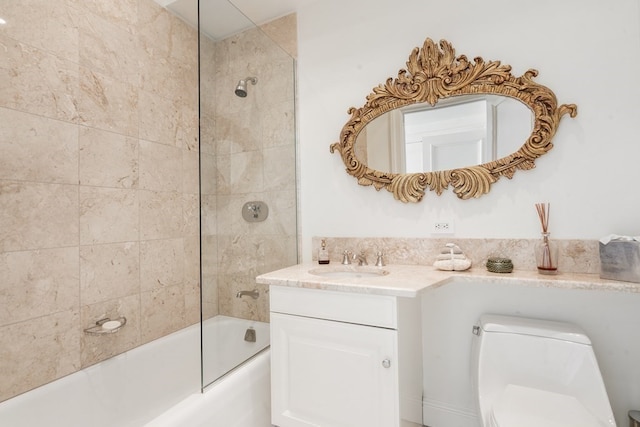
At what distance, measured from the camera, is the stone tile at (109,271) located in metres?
1.56

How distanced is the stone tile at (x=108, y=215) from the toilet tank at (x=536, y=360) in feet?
6.34

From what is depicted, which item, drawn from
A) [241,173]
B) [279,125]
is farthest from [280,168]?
[241,173]

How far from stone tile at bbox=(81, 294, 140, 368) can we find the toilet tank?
1813 mm

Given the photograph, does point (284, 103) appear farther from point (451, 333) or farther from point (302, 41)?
point (451, 333)

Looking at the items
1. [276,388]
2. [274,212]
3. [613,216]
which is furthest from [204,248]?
[613,216]

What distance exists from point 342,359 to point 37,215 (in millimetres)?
1491

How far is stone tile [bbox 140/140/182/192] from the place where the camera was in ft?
6.09

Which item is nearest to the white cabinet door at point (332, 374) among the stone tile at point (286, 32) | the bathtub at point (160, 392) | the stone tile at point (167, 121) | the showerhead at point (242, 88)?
the bathtub at point (160, 392)

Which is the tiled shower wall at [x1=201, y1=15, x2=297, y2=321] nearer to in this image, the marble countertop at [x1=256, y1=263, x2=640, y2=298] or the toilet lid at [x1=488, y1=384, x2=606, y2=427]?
the marble countertop at [x1=256, y1=263, x2=640, y2=298]

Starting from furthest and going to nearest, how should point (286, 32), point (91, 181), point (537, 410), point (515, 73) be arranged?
point (286, 32) → point (91, 181) → point (515, 73) → point (537, 410)

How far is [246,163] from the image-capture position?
5.37ft

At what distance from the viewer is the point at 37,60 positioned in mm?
1383

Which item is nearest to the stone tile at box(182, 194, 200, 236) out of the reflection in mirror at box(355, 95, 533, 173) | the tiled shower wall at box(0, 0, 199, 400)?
the tiled shower wall at box(0, 0, 199, 400)

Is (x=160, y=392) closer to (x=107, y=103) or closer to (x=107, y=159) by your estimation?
(x=107, y=159)
